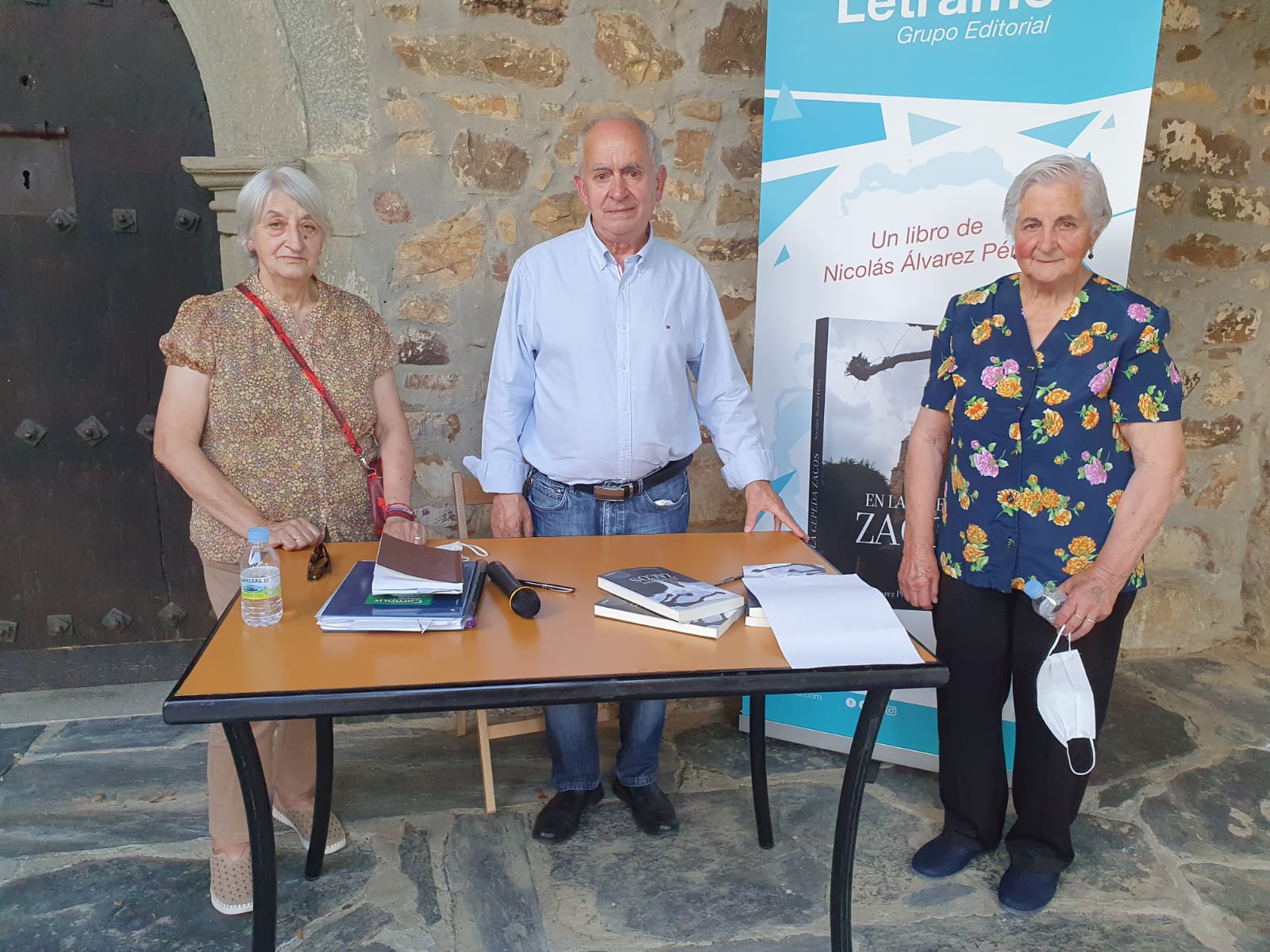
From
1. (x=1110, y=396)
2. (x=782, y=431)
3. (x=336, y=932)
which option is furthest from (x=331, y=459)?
(x=1110, y=396)

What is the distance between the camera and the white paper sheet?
152 cm

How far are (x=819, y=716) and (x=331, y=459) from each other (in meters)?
1.70

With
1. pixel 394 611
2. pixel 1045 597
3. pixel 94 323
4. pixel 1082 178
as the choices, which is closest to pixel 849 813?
pixel 1045 597

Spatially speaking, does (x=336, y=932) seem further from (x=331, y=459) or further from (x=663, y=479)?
(x=663, y=479)

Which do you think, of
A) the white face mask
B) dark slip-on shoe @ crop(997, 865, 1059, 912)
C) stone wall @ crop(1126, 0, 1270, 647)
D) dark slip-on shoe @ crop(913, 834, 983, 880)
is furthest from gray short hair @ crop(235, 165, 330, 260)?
stone wall @ crop(1126, 0, 1270, 647)

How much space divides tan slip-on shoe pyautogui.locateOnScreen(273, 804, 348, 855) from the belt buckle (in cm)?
A: 108

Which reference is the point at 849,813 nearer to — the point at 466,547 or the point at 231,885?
the point at 466,547

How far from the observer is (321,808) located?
89.0 inches

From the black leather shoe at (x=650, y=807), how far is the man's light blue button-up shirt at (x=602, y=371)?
0.90m

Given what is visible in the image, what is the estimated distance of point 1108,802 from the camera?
106 inches

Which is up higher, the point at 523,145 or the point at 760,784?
the point at 523,145

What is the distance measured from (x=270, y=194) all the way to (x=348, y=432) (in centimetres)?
54

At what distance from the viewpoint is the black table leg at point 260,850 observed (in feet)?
5.07

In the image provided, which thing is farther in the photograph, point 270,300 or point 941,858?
point 941,858
